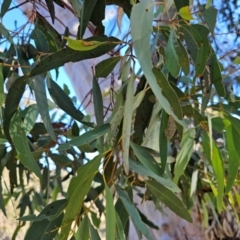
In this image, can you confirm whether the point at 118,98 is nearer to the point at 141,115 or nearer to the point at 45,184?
the point at 141,115

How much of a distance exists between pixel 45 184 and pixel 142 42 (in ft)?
2.21

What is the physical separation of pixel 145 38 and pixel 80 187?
0.74 ft

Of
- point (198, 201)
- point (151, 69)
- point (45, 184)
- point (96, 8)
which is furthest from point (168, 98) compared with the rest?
point (198, 201)

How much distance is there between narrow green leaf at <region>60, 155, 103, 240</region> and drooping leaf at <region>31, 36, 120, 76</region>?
141mm

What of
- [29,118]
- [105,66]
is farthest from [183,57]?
[29,118]

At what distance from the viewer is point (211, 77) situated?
63cm

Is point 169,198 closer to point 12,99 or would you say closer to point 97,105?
point 97,105

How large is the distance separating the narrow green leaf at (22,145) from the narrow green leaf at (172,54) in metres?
0.28

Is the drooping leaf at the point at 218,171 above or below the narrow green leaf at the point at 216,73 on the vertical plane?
below

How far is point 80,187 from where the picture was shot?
0.58 metres

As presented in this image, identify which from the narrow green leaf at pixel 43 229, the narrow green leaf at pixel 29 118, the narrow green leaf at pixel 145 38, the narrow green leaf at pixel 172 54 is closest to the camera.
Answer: the narrow green leaf at pixel 145 38

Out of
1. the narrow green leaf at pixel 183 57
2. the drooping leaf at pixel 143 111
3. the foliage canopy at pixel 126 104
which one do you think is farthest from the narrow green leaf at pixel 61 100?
the narrow green leaf at pixel 183 57

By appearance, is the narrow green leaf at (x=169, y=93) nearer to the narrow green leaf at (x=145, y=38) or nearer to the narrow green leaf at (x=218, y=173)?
the narrow green leaf at (x=145, y=38)

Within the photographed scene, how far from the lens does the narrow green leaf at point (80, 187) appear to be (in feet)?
1.92
